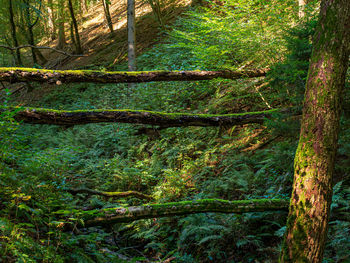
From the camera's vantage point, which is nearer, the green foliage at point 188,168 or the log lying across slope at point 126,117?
the green foliage at point 188,168

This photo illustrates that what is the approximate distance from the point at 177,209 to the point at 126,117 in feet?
8.18

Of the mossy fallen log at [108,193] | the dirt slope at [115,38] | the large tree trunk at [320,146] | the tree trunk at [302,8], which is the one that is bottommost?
the mossy fallen log at [108,193]

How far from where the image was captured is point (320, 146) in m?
2.94

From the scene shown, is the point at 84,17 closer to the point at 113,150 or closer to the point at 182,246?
the point at 113,150

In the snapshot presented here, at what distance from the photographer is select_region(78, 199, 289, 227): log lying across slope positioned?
3.77 metres

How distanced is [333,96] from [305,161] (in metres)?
0.81

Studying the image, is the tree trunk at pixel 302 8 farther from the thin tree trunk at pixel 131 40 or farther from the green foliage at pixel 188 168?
the thin tree trunk at pixel 131 40

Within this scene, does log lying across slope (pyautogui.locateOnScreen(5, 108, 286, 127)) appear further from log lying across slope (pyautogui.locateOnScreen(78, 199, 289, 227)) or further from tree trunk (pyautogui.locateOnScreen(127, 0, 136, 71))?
tree trunk (pyautogui.locateOnScreen(127, 0, 136, 71))

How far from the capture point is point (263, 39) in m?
6.33

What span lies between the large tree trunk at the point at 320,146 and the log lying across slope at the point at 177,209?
0.77 meters

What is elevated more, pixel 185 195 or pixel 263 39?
pixel 263 39

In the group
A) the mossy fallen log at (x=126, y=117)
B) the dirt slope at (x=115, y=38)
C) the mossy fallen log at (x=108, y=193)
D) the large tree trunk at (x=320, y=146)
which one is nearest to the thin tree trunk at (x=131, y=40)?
the dirt slope at (x=115, y=38)

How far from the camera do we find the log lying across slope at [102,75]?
4820 millimetres

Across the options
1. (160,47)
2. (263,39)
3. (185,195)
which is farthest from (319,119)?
(160,47)
